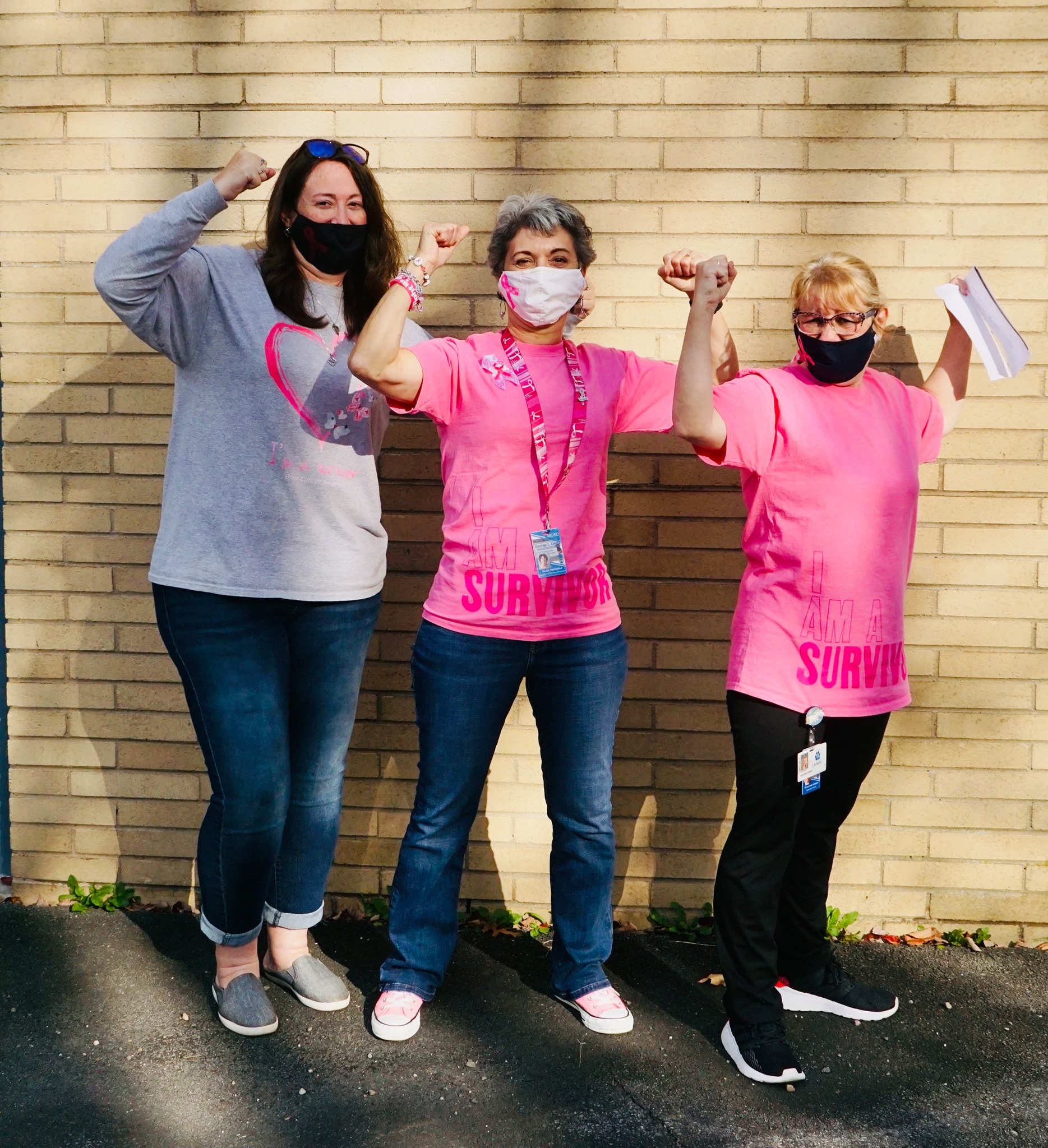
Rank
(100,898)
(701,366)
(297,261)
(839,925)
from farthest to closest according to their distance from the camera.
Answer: (100,898) → (839,925) → (297,261) → (701,366)

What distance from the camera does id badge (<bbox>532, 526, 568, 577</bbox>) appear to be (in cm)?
287

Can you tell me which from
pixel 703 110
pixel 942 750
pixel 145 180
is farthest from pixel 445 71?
pixel 942 750

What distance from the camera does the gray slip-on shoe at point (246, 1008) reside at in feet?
10.1

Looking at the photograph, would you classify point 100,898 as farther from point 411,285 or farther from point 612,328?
point 612,328

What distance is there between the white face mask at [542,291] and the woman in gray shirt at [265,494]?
0.34m

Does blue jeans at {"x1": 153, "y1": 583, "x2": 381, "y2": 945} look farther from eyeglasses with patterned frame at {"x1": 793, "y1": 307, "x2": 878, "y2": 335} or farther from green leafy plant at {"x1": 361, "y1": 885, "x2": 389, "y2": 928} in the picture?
eyeglasses with patterned frame at {"x1": 793, "y1": 307, "x2": 878, "y2": 335}

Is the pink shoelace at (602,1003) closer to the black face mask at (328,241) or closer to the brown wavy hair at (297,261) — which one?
the brown wavy hair at (297,261)

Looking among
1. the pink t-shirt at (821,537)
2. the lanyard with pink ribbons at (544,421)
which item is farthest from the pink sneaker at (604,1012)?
the lanyard with pink ribbons at (544,421)

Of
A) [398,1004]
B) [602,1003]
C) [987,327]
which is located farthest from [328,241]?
[602,1003]

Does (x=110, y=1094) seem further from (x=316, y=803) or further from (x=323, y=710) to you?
(x=323, y=710)

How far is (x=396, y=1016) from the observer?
120 inches

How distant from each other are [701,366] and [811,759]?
106 centimetres

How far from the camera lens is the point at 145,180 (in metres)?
3.58

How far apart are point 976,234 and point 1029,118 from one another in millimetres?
388
